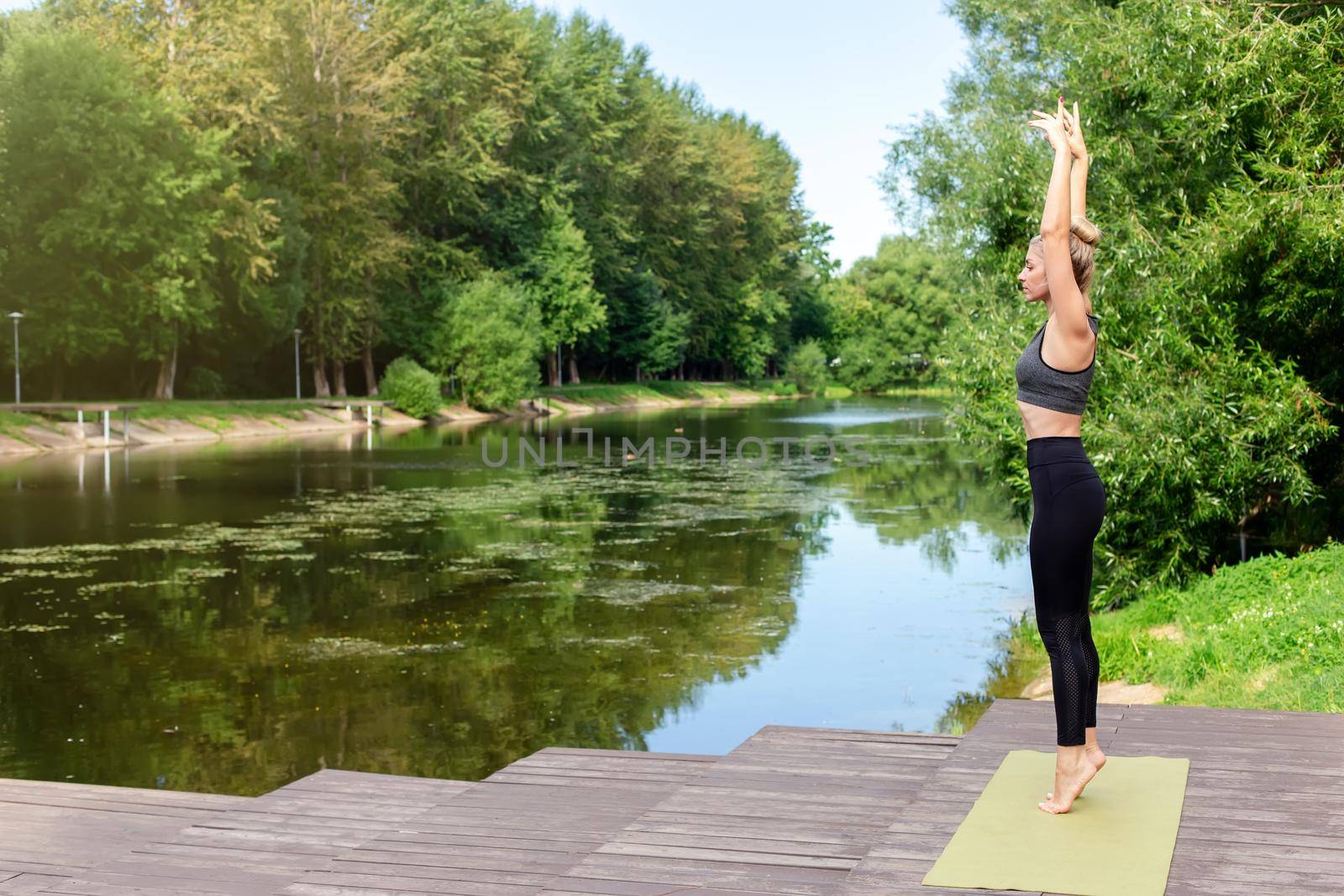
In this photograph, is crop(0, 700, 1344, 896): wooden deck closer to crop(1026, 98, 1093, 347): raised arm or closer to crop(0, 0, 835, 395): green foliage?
crop(1026, 98, 1093, 347): raised arm

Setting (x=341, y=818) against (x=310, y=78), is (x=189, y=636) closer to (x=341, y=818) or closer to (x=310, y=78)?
(x=341, y=818)

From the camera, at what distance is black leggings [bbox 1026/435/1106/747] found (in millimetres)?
4238

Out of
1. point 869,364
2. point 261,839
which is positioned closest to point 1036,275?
point 261,839

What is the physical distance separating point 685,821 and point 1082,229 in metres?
2.36

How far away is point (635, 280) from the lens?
233 ft

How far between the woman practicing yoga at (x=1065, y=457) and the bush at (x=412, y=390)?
1867 inches

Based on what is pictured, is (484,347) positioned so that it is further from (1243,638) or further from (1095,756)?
(1095,756)

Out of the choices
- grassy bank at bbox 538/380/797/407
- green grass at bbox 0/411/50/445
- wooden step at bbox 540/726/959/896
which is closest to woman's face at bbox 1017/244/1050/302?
wooden step at bbox 540/726/959/896

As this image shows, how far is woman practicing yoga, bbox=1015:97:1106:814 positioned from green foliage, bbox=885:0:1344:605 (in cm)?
713

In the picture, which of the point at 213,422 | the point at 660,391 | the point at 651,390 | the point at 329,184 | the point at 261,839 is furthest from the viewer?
the point at 660,391

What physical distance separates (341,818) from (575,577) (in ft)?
33.5

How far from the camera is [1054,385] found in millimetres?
4277

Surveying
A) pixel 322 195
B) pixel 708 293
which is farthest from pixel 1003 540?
pixel 708 293

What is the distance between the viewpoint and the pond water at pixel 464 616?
9.28 m
